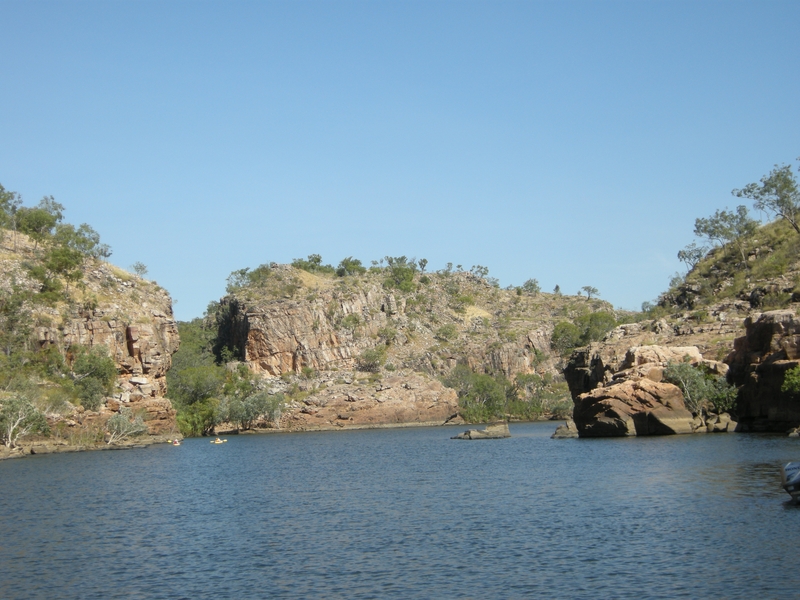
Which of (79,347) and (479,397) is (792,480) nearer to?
(79,347)

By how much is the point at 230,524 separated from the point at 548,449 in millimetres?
43086

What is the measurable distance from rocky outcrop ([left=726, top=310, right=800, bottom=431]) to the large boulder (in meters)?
5.83

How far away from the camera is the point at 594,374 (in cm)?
9600

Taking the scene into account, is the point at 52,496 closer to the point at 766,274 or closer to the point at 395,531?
the point at 395,531

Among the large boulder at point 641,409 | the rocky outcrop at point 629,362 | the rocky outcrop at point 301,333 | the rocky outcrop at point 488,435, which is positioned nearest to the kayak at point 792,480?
the large boulder at point 641,409

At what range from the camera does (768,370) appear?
7269cm

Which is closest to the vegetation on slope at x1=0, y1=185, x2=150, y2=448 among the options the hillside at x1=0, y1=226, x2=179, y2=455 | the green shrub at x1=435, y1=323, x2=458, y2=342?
the hillside at x1=0, y1=226, x2=179, y2=455

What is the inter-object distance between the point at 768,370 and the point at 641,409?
12337 mm

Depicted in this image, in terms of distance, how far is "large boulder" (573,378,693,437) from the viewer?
258 ft

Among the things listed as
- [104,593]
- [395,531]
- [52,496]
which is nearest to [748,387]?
[395,531]

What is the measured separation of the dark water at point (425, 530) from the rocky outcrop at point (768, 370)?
7.38 metres

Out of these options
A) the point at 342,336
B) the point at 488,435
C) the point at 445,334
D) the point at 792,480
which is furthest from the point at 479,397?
the point at 792,480

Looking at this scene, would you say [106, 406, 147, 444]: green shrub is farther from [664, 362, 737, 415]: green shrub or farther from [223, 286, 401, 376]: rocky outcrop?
[223, 286, 401, 376]: rocky outcrop

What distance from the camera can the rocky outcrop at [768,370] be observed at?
71.2 metres
